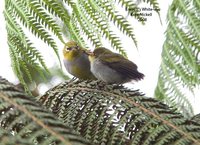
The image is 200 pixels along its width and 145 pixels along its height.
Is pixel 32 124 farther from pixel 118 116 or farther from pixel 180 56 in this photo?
pixel 180 56

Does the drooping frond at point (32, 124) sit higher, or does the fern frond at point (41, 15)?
the fern frond at point (41, 15)

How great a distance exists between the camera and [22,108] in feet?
2.11

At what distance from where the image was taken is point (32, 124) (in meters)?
0.61

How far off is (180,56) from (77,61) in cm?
47

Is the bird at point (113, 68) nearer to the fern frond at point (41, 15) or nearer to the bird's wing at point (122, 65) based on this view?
the bird's wing at point (122, 65)

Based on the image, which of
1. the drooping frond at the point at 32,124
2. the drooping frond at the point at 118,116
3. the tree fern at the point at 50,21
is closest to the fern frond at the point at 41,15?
the tree fern at the point at 50,21

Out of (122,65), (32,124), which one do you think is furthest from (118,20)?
(32,124)

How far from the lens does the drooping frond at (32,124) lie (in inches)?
21.7

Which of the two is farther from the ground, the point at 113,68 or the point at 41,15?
the point at 41,15

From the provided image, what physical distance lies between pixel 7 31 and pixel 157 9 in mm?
600

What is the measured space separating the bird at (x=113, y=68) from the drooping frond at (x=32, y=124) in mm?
950

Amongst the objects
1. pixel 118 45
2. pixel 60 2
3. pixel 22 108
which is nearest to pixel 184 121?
pixel 22 108

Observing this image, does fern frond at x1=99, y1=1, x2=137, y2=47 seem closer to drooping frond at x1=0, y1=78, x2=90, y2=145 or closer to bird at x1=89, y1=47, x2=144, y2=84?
bird at x1=89, y1=47, x2=144, y2=84

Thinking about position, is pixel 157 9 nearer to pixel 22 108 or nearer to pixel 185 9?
pixel 185 9
